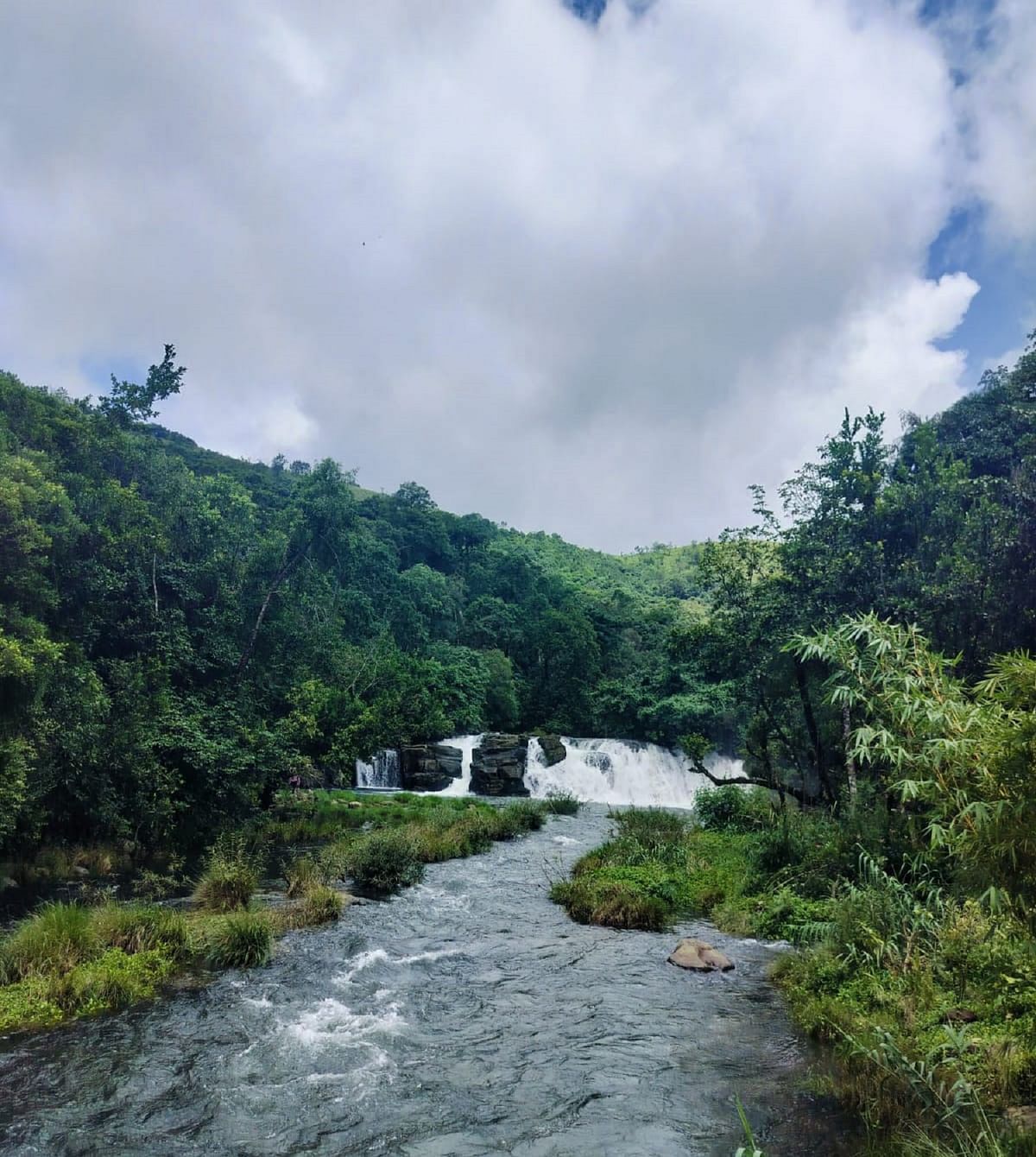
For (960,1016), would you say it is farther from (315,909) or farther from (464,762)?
(464,762)

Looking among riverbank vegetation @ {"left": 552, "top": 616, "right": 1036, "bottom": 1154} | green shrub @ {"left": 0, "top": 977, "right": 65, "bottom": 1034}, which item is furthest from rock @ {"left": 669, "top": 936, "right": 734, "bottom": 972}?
green shrub @ {"left": 0, "top": 977, "right": 65, "bottom": 1034}

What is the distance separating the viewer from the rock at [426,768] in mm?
38875

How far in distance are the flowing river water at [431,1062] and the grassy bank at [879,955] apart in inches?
25.6

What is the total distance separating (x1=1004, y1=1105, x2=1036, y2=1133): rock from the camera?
214 inches

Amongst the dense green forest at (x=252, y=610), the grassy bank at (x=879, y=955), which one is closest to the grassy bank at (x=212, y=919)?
the dense green forest at (x=252, y=610)

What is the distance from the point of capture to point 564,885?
16.2 m

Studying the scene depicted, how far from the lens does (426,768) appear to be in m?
39.3

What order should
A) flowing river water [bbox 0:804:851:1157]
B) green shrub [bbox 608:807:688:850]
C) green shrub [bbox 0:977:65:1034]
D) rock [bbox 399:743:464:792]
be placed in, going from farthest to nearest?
rock [bbox 399:743:464:792]
green shrub [bbox 608:807:688:850]
green shrub [bbox 0:977:65:1034]
flowing river water [bbox 0:804:851:1157]

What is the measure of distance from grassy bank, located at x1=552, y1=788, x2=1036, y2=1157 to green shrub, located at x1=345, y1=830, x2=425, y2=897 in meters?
3.71

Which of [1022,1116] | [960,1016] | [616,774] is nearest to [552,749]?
[616,774]

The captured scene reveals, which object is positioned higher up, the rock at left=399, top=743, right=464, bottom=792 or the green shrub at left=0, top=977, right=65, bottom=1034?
the rock at left=399, top=743, right=464, bottom=792

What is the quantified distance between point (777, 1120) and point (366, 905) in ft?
33.3

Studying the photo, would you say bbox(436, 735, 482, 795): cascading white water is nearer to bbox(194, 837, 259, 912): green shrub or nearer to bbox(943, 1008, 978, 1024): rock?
bbox(194, 837, 259, 912): green shrub

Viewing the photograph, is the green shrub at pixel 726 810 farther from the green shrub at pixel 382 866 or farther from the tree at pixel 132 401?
the tree at pixel 132 401
